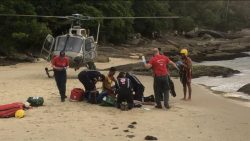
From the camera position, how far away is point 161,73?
14.3 m

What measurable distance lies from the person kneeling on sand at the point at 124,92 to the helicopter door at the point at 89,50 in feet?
33.0

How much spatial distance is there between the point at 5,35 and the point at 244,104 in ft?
84.8

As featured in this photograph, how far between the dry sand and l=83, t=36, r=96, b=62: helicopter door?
767 cm

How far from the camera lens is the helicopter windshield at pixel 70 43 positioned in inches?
929

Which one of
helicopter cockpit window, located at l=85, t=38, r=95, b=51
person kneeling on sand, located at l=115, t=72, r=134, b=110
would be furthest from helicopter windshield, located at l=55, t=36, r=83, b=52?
person kneeling on sand, located at l=115, t=72, r=134, b=110

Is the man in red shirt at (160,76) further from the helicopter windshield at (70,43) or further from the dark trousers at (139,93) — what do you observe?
the helicopter windshield at (70,43)

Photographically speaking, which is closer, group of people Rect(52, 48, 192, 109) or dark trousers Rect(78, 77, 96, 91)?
group of people Rect(52, 48, 192, 109)

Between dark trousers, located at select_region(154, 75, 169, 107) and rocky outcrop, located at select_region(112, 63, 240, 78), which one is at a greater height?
dark trousers, located at select_region(154, 75, 169, 107)

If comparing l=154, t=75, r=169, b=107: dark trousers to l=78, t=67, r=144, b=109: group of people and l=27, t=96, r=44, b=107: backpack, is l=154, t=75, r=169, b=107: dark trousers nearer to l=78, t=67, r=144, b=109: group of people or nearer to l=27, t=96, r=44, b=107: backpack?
l=78, t=67, r=144, b=109: group of people

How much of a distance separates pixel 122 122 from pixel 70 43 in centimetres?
1224

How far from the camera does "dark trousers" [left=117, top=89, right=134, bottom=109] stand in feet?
45.4

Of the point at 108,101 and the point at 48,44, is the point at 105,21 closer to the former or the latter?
the point at 48,44

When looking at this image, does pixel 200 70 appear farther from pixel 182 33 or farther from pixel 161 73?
pixel 182 33

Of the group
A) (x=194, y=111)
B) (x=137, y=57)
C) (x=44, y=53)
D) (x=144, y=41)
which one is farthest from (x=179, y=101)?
(x=144, y=41)
